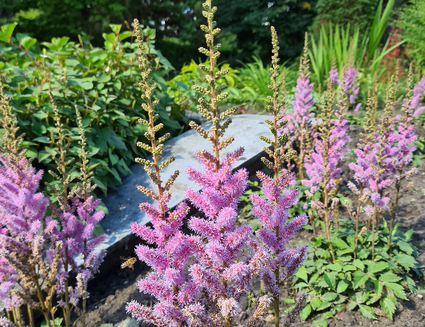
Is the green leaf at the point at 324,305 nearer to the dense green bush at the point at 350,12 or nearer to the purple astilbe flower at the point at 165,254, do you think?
the purple astilbe flower at the point at 165,254

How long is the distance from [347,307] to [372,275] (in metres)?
0.31

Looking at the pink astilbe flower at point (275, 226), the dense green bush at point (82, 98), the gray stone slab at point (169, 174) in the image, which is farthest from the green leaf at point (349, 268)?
the dense green bush at point (82, 98)

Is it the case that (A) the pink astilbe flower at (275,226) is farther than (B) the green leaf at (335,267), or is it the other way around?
(B) the green leaf at (335,267)

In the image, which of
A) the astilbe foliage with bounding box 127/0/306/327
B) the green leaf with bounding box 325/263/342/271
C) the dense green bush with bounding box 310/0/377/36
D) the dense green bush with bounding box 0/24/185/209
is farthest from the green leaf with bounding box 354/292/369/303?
the dense green bush with bounding box 310/0/377/36

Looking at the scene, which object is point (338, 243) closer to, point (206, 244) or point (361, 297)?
point (361, 297)

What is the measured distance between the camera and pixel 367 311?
2.21 metres

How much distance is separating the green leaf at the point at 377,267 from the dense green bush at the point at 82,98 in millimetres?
2624

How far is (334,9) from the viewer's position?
12.4m

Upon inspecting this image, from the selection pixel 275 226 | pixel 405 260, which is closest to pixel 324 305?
pixel 405 260

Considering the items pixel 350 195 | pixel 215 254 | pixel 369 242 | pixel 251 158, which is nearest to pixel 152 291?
pixel 215 254

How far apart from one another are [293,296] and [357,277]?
559mm

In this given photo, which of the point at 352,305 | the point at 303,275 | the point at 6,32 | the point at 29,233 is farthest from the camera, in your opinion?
the point at 6,32

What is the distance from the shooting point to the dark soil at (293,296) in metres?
2.24

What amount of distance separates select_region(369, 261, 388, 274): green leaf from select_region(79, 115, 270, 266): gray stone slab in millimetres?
1919
